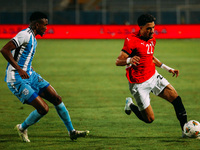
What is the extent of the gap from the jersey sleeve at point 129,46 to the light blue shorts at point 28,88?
1.46m

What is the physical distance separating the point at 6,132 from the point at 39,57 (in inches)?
573

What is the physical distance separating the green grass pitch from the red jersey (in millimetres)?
1017

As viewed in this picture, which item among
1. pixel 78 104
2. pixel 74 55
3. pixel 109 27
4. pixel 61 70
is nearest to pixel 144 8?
pixel 109 27

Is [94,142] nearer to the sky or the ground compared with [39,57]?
nearer to the sky

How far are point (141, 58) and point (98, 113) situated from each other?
2465mm

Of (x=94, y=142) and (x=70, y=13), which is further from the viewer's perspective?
(x=70, y=13)

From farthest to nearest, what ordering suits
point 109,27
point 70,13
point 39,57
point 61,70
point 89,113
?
point 70,13, point 109,27, point 39,57, point 61,70, point 89,113

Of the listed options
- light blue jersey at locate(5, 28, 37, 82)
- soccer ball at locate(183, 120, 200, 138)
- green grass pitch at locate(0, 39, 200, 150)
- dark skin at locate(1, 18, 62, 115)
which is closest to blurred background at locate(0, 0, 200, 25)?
green grass pitch at locate(0, 39, 200, 150)

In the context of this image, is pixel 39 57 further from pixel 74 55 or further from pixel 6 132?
pixel 6 132

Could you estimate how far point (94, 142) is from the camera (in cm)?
686

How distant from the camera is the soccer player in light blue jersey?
6434mm

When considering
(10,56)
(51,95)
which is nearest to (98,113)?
(51,95)

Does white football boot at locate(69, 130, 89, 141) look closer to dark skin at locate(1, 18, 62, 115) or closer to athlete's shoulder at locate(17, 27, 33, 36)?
dark skin at locate(1, 18, 62, 115)

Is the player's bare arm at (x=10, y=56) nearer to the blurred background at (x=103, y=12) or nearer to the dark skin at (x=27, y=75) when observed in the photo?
the dark skin at (x=27, y=75)
